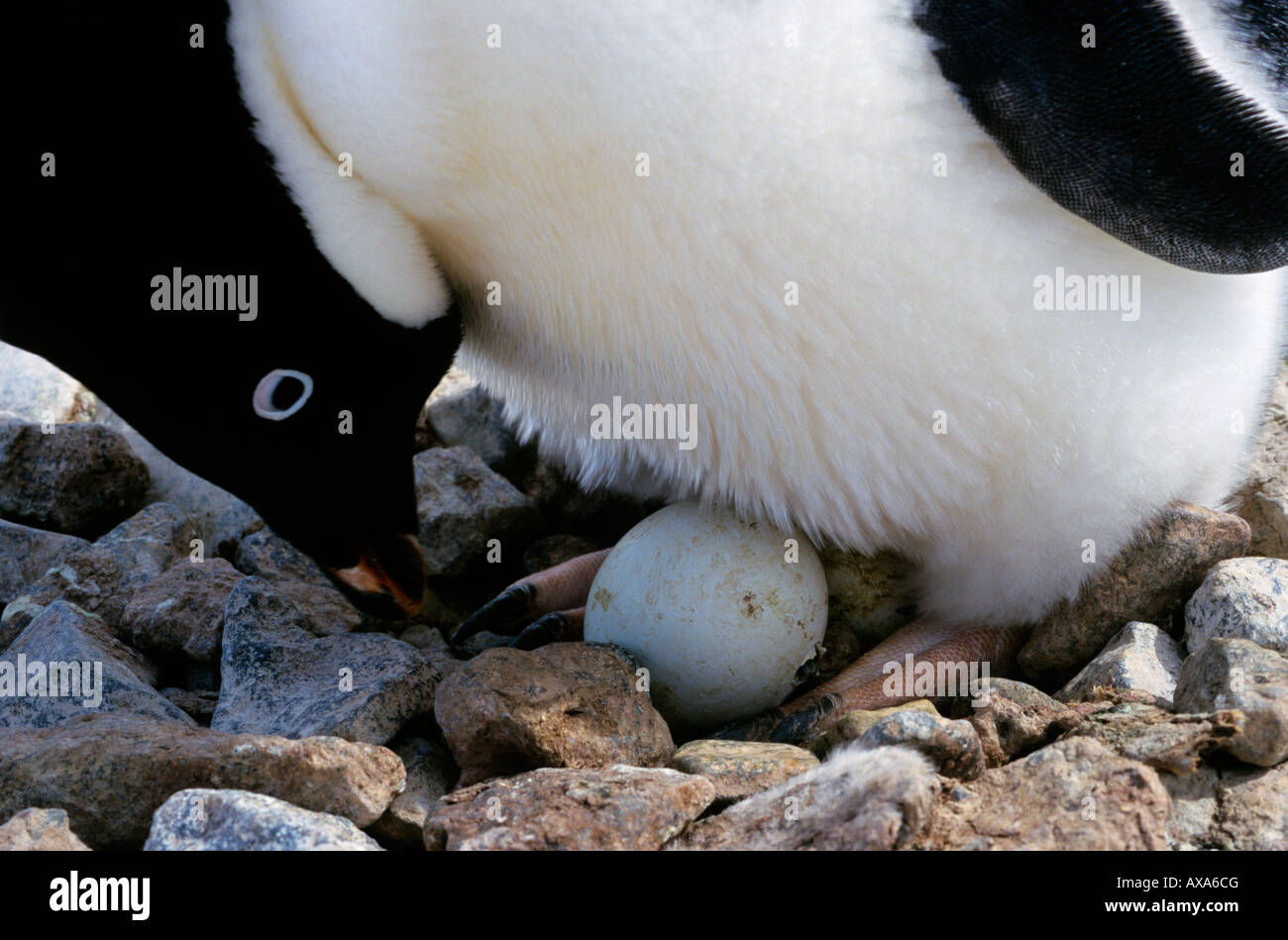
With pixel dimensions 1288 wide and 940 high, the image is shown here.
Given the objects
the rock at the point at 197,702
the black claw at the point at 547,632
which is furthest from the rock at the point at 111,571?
the black claw at the point at 547,632

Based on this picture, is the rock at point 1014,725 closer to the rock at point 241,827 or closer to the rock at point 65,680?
the rock at point 241,827

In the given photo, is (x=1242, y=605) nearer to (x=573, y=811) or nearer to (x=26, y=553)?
(x=573, y=811)

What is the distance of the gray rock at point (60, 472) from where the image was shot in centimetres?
245

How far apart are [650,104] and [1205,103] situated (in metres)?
0.64

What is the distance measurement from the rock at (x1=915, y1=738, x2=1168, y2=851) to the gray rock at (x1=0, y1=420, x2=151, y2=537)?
1.76m

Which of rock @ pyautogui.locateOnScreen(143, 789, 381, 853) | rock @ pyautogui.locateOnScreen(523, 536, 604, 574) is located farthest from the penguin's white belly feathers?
rock @ pyautogui.locateOnScreen(143, 789, 381, 853)

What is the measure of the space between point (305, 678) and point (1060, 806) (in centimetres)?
101

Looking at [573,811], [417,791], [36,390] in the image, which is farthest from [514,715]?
[36,390]

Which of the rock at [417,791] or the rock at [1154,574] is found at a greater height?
the rock at [1154,574]

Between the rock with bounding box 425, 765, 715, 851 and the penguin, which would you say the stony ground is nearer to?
the rock with bounding box 425, 765, 715, 851

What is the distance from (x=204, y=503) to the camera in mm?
2512

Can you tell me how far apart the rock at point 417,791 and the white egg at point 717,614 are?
12.1 inches

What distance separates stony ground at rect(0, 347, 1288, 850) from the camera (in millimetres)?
1271

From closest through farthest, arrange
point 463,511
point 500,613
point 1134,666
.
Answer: point 1134,666 → point 500,613 → point 463,511
